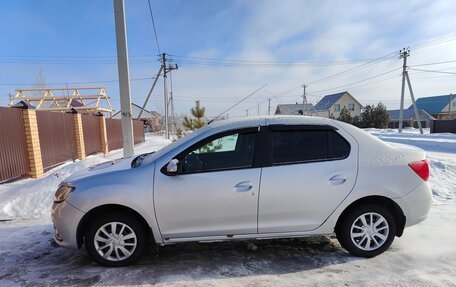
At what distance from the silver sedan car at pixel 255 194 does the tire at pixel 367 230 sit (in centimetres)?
1

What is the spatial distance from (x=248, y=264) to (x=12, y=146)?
25.7 ft

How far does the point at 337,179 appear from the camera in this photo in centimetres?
364

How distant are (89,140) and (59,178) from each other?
325 inches

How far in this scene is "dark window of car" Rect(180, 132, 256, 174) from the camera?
363 cm

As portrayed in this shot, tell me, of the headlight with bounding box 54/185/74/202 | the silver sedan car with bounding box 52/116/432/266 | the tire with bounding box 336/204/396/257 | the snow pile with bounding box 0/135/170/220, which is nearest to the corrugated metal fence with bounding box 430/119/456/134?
the silver sedan car with bounding box 52/116/432/266

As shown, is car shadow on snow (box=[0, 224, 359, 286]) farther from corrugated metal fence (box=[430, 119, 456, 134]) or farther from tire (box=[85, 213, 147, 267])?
corrugated metal fence (box=[430, 119, 456, 134])

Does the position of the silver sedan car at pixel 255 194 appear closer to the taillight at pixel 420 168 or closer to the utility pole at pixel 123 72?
the taillight at pixel 420 168

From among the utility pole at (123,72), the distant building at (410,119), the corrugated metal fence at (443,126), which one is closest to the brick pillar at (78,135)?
the utility pole at (123,72)

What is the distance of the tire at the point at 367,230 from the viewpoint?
12.2 ft

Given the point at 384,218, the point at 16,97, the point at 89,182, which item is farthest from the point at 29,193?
the point at 16,97

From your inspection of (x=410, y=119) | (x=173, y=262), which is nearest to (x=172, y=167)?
(x=173, y=262)

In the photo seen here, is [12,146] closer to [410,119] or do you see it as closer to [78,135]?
[78,135]

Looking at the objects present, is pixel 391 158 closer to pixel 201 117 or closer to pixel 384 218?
pixel 384 218

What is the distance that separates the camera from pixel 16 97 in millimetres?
25266
